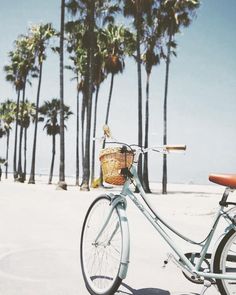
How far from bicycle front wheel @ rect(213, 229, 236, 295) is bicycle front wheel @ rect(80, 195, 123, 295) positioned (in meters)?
0.82

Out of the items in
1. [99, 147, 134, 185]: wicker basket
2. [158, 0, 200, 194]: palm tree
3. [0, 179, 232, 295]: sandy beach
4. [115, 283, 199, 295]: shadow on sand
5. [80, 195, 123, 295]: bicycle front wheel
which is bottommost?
[0, 179, 232, 295]: sandy beach

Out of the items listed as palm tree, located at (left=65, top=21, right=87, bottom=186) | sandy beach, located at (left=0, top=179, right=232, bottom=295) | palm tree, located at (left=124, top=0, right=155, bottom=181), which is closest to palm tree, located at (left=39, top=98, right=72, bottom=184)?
palm tree, located at (left=65, top=21, right=87, bottom=186)

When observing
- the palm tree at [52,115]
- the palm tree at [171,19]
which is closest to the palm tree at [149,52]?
the palm tree at [171,19]

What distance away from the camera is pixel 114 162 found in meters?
3.22

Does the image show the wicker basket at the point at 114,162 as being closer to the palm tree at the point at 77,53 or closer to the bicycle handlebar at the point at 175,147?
the bicycle handlebar at the point at 175,147

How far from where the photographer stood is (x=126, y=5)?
28.2m

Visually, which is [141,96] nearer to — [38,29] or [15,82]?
[38,29]

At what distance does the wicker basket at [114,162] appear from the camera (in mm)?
3217

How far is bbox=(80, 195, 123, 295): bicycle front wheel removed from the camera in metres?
3.38

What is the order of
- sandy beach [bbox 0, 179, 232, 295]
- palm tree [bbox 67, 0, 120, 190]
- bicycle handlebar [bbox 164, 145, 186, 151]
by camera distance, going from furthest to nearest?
palm tree [bbox 67, 0, 120, 190], sandy beach [bbox 0, 179, 232, 295], bicycle handlebar [bbox 164, 145, 186, 151]

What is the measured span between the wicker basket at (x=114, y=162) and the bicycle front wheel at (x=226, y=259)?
0.97 meters

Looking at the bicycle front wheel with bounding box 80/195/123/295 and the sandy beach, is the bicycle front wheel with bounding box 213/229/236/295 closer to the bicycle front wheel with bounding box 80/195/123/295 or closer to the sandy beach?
the sandy beach

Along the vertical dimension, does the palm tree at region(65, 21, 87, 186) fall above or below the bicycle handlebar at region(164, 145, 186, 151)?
above

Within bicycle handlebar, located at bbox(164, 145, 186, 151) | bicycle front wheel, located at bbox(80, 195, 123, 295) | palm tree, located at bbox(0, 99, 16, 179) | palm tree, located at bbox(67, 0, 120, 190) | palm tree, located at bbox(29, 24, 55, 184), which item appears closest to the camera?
bicycle handlebar, located at bbox(164, 145, 186, 151)
